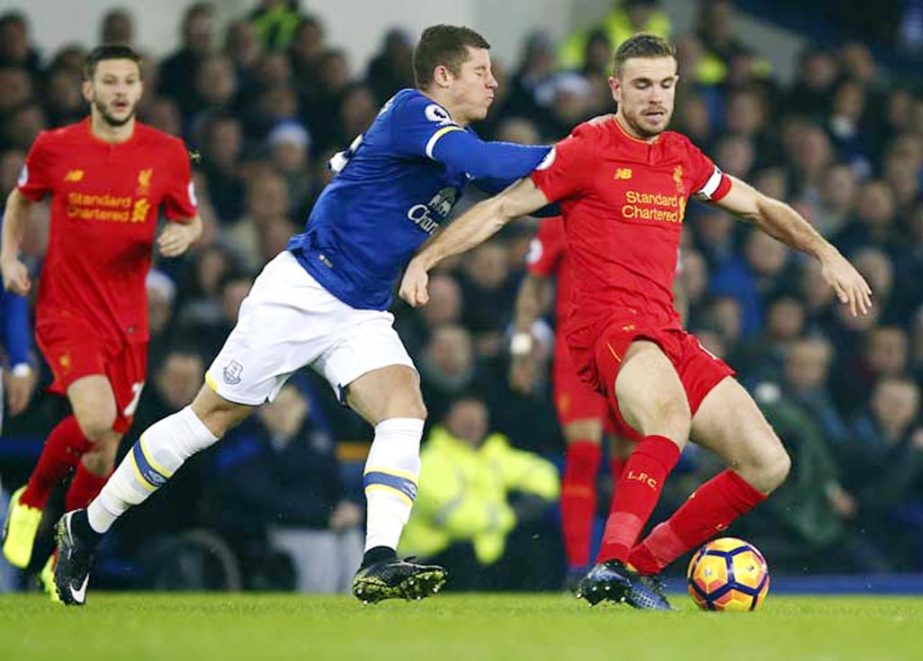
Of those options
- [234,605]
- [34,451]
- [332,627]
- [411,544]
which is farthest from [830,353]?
[332,627]

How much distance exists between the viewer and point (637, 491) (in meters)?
8.07

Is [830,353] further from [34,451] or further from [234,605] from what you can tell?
[234,605]

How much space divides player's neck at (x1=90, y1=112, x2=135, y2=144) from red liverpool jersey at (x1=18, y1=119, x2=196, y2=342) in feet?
0.09

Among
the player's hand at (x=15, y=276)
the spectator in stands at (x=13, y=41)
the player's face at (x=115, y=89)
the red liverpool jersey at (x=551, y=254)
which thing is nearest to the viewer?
the player's hand at (x=15, y=276)

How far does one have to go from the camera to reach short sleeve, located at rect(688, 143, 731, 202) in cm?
872

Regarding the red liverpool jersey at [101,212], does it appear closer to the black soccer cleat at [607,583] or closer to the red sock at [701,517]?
the red sock at [701,517]

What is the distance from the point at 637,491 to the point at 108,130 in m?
3.42

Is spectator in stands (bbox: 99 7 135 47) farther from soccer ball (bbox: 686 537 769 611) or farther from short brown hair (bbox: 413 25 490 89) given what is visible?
soccer ball (bbox: 686 537 769 611)

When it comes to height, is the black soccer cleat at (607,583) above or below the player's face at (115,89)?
below

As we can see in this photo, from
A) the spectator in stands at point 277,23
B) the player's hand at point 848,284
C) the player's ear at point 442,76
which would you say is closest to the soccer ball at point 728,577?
the player's hand at point 848,284

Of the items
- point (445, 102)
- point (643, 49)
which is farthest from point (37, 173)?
point (643, 49)

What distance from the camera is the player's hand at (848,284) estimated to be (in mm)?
8555

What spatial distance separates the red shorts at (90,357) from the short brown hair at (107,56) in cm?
114

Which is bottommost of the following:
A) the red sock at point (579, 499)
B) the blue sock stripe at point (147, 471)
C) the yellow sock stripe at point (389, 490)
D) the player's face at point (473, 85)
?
the red sock at point (579, 499)
